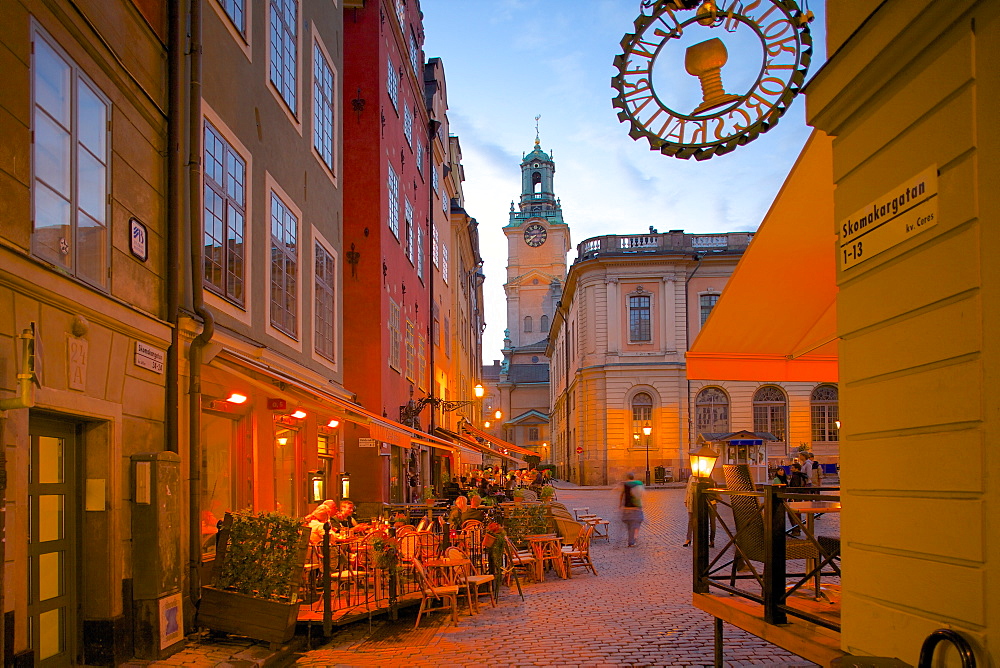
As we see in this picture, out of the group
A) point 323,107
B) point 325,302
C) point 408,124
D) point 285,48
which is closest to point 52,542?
point 285,48

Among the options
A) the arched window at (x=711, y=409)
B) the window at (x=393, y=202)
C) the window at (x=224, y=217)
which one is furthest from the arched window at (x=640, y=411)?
the window at (x=224, y=217)

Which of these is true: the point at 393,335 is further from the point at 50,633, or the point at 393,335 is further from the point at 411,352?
the point at 50,633

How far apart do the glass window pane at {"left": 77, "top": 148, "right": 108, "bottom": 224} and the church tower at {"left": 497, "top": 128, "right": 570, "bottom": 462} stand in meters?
93.9

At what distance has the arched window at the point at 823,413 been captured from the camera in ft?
165

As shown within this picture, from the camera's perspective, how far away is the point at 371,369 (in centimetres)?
2059

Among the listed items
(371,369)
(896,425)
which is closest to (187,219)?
(896,425)

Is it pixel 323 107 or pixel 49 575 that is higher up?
pixel 323 107

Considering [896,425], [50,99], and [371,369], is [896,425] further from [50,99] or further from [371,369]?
[371,369]

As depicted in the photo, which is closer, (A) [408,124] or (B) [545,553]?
(B) [545,553]

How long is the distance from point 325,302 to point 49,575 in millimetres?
9825

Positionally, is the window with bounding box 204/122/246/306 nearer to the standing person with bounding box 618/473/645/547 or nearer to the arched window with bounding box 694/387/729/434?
the standing person with bounding box 618/473/645/547

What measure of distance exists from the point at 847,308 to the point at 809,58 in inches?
63.9

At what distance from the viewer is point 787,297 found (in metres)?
7.34

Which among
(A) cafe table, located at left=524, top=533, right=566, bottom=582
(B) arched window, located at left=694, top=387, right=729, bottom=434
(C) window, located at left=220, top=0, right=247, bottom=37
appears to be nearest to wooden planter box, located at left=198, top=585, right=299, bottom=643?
(A) cafe table, located at left=524, top=533, right=566, bottom=582
